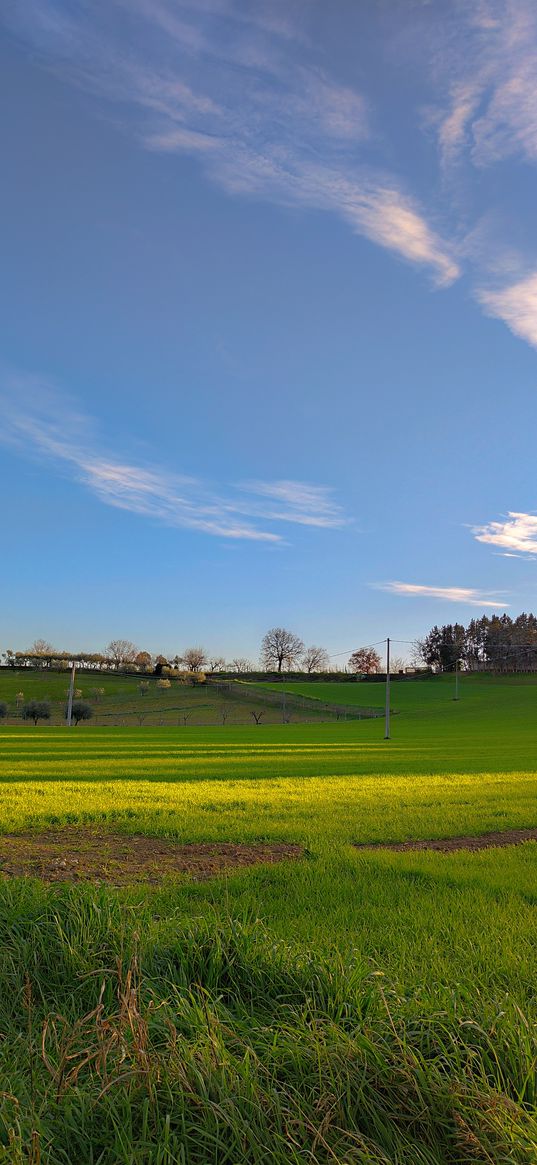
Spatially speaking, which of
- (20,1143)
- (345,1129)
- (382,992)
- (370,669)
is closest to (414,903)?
(382,992)

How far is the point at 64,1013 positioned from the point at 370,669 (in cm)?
16448

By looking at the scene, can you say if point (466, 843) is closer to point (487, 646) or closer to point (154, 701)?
point (154, 701)

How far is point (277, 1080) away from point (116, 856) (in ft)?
22.5

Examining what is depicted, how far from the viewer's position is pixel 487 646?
17238cm

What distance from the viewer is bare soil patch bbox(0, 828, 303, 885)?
322 inches

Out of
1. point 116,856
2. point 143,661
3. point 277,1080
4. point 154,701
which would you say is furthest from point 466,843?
point 143,661

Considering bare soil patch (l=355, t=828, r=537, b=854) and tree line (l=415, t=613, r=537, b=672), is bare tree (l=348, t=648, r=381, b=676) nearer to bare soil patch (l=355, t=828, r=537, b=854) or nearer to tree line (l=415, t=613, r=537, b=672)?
tree line (l=415, t=613, r=537, b=672)

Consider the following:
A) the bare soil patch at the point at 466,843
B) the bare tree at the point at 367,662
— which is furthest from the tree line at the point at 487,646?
the bare soil patch at the point at 466,843

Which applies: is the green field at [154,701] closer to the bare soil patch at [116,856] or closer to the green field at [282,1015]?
the bare soil patch at [116,856]

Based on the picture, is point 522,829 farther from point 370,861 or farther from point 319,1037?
point 319,1037

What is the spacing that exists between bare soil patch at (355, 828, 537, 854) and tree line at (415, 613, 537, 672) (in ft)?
454

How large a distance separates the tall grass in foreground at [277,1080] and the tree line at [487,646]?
14698cm

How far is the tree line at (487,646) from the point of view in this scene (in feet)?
502

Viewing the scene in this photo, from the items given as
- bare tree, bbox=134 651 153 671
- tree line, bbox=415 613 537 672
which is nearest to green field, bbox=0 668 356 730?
bare tree, bbox=134 651 153 671
